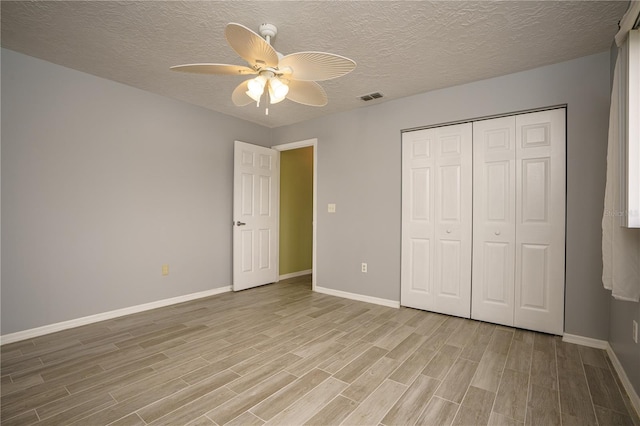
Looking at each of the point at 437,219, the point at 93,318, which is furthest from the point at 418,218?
the point at 93,318

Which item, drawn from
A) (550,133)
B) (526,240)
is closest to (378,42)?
(550,133)

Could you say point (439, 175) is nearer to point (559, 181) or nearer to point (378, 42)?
point (559, 181)

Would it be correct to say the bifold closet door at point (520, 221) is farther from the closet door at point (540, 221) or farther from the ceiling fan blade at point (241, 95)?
the ceiling fan blade at point (241, 95)

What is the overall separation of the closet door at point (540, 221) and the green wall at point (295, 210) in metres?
3.41

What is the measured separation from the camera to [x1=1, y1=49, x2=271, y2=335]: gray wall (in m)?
2.60

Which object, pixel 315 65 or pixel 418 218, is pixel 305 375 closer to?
pixel 315 65

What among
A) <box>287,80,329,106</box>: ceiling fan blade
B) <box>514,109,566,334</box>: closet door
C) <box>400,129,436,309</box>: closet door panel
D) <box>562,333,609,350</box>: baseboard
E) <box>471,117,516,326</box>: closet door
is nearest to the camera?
<box>287,80,329,106</box>: ceiling fan blade

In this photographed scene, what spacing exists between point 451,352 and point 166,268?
319cm

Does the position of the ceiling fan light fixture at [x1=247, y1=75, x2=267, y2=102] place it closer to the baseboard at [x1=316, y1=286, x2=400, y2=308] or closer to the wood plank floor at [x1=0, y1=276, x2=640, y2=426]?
the wood plank floor at [x1=0, y1=276, x2=640, y2=426]

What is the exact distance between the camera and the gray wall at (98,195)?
2.60 meters

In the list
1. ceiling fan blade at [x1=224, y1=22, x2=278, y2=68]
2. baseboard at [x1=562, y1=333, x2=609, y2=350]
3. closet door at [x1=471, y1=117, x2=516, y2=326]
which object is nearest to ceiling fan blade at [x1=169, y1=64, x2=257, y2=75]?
ceiling fan blade at [x1=224, y1=22, x2=278, y2=68]

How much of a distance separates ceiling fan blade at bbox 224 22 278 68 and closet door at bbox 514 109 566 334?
8.24 feet

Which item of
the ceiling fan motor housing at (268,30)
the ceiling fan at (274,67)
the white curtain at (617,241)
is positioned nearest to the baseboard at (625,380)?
the white curtain at (617,241)

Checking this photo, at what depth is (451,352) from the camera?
241 centimetres
